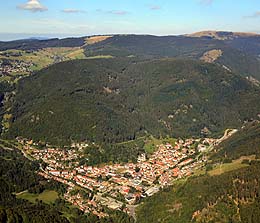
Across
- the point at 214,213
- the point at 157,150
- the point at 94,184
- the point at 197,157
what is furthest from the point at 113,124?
the point at 214,213

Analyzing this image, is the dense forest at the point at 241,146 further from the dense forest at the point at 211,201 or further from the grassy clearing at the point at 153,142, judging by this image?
the grassy clearing at the point at 153,142

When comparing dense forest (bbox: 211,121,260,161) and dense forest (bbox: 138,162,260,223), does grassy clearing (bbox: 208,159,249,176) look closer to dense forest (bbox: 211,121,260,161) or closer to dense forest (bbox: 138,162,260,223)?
dense forest (bbox: 138,162,260,223)

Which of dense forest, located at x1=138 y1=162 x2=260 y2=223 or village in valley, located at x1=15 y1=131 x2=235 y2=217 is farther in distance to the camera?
village in valley, located at x1=15 y1=131 x2=235 y2=217

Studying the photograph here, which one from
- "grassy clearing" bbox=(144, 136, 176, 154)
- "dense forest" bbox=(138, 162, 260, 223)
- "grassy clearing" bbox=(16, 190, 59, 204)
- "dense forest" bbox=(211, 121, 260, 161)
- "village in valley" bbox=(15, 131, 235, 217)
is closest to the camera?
"dense forest" bbox=(138, 162, 260, 223)

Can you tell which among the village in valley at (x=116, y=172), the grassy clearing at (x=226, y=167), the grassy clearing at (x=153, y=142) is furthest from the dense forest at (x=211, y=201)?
the grassy clearing at (x=153, y=142)

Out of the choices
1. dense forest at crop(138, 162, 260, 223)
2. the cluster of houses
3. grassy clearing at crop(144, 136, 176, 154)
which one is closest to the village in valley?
the cluster of houses
